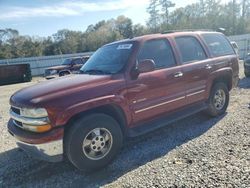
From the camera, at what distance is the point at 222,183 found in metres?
3.42

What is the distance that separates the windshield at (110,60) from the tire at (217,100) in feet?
7.78

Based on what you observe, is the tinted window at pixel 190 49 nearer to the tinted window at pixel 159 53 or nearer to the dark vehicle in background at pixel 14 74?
the tinted window at pixel 159 53

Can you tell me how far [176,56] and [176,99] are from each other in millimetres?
821

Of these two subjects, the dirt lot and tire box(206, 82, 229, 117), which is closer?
the dirt lot

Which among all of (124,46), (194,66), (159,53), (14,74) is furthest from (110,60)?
(14,74)

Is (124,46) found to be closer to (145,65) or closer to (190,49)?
(145,65)

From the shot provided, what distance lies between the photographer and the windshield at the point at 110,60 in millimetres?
4551

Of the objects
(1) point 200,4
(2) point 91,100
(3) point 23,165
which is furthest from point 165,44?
(1) point 200,4

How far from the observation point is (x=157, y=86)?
4.69 metres

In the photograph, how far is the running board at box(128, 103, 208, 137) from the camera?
4.49 m

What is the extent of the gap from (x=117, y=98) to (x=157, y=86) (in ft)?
2.95

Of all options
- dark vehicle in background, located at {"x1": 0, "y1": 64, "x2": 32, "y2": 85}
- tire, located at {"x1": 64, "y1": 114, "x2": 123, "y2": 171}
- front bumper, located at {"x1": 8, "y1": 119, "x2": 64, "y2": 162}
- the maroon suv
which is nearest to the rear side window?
the maroon suv

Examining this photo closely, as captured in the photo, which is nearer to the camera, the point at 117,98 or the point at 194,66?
the point at 117,98

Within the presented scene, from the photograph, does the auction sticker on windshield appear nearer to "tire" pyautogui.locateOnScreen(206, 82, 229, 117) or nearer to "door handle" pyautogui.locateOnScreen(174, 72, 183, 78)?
"door handle" pyautogui.locateOnScreen(174, 72, 183, 78)
